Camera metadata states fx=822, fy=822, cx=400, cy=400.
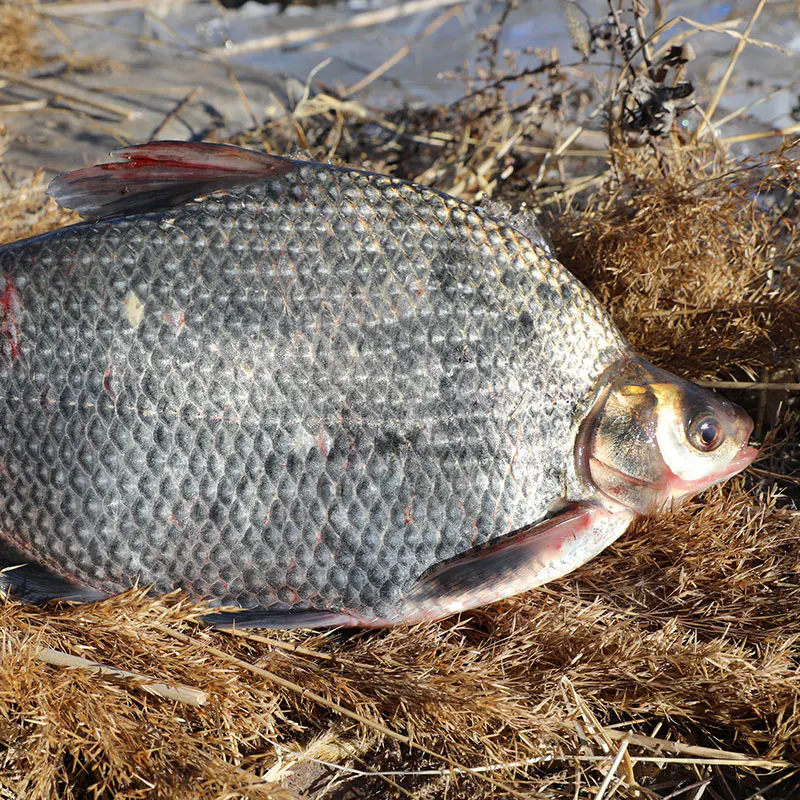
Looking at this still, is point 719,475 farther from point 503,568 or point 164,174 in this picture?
point 164,174

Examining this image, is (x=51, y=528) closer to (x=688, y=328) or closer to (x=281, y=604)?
(x=281, y=604)

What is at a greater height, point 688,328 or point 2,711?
point 688,328

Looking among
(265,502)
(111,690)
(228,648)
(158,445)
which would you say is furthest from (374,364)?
(111,690)

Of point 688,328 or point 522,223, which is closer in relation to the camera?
point 522,223

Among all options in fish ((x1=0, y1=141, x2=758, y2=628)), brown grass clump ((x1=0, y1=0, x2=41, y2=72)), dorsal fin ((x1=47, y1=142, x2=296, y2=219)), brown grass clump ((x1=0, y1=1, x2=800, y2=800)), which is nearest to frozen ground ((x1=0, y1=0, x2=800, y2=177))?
brown grass clump ((x1=0, y1=0, x2=41, y2=72))

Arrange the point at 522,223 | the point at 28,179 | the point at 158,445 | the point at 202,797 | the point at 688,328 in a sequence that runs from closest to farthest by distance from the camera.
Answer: the point at 202,797 → the point at 158,445 → the point at 522,223 → the point at 688,328 → the point at 28,179

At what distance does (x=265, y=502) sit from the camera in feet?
6.38

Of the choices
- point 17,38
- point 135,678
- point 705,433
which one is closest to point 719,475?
point 705,433

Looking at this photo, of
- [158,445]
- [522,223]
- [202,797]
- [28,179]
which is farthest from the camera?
[28,179]

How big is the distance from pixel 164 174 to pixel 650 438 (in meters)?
1.38

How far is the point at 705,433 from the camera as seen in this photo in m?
2.11

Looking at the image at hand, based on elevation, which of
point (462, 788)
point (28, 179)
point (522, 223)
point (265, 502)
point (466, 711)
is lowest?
point (462, 788)

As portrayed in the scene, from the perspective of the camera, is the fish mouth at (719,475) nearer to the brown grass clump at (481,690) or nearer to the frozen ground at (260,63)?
the brown grass clump at (481,690)

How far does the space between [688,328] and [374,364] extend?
122 centimetres
